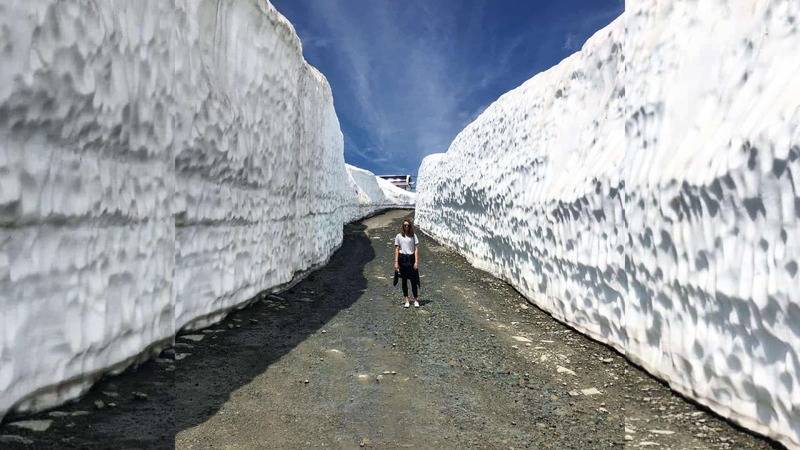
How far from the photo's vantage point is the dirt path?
12.6 ft

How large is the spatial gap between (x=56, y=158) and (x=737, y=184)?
546 centimetres

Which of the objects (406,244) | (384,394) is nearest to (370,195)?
(406,244)

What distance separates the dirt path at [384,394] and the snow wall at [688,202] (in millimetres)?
523

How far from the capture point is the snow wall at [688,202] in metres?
3.66

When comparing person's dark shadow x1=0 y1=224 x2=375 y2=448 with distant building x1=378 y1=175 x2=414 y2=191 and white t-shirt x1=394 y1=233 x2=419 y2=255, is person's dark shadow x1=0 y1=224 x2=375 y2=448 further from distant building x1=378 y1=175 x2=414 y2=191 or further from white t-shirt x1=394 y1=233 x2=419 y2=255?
distant building x1=378 y1=175 x2=414 y2=191

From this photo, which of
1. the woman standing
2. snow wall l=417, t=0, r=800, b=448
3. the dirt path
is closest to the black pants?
the woman standing

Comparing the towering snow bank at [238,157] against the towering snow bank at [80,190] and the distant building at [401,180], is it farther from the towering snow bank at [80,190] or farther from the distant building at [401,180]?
the distant building at [401,180]

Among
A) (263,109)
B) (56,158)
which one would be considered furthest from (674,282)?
(263,109)

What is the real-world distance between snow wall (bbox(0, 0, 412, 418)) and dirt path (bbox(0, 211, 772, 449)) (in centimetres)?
47

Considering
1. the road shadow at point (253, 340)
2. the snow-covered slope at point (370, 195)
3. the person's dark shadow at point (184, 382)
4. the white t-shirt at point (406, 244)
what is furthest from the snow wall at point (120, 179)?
the snow-covered slope at point (370, 195)

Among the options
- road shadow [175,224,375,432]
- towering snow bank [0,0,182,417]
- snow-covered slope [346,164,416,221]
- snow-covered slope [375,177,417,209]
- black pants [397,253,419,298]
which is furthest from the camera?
snow-covered slope [375,177,417,209]

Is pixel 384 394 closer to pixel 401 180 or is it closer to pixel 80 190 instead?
pixel 80 190

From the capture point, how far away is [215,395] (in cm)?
456

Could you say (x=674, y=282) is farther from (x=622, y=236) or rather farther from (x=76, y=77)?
(x=76, y=77)
